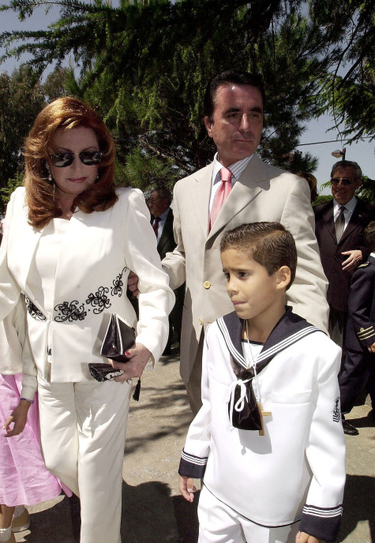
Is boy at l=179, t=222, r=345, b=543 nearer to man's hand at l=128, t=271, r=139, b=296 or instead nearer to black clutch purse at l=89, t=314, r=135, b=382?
black clutch purse at l=89, t=314, r=135, b=382

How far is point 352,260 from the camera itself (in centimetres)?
371

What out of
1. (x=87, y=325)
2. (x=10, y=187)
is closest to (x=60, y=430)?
(x=87, y=325)

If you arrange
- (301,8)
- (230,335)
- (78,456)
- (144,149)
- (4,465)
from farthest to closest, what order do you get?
(144,149), (301,8), (4,465), (78,456), (230,335)

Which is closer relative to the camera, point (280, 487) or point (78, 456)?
point (280, 487)

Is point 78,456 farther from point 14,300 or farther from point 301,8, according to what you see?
point 301,8

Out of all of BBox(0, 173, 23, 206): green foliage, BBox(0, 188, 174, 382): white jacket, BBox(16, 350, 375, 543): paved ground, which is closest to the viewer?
BBox(0, 188, 174, 382): white jacket

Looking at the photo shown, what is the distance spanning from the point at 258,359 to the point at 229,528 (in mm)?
557

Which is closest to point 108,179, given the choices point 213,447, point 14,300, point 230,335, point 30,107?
point 14,300

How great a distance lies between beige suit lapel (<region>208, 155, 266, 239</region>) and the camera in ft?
6.37

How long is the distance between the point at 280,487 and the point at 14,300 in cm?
125

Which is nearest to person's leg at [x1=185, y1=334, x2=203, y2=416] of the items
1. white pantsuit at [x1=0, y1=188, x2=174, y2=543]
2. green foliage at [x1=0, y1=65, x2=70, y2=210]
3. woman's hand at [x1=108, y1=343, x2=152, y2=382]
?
white pantsuit at [x1=0, y1=188, x2=174, y2=543]

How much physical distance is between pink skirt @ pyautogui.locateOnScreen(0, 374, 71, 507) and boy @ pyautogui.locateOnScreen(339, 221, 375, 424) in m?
2.21

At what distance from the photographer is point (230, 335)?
153 centimetres

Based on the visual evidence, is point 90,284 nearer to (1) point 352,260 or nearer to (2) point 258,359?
(2) point 258,359
